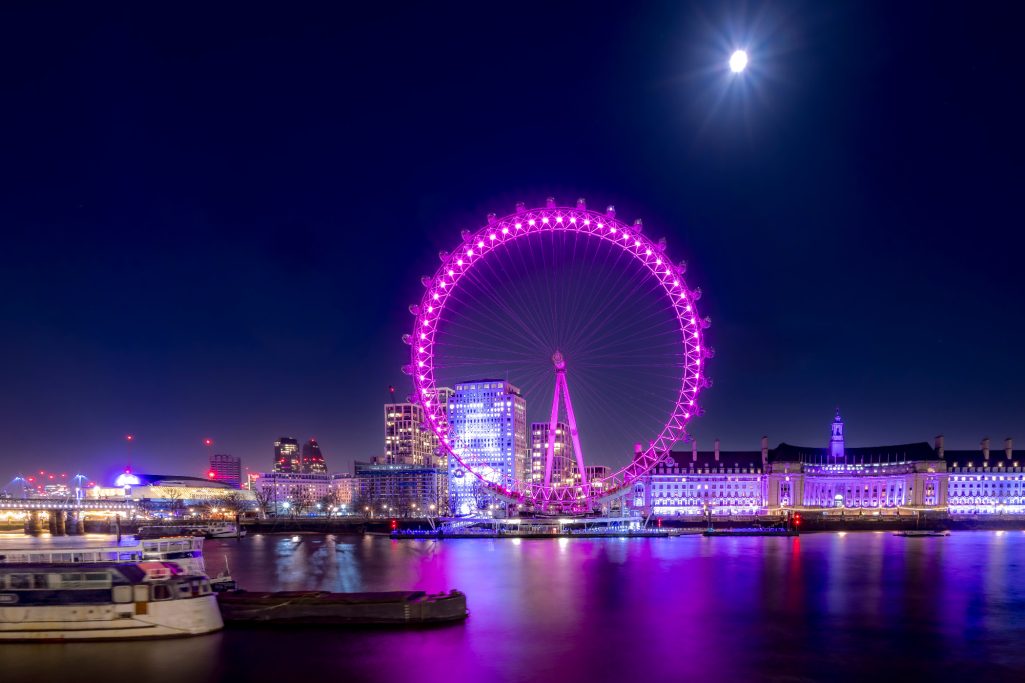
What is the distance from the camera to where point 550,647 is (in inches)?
895

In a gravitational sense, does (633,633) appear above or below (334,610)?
below

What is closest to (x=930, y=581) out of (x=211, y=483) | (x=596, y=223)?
(x=596, y=223)

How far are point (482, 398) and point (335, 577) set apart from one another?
100 meters

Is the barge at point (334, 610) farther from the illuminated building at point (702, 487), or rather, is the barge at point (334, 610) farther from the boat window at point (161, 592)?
the illuminated building at point (702, 487)

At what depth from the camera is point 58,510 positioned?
94.3 m

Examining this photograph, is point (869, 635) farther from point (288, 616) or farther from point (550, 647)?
point (288, 616)

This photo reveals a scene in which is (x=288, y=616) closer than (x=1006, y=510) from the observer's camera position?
Yes

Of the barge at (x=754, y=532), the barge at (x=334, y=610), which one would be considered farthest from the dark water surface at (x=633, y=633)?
the barge at (x=754, y=532)

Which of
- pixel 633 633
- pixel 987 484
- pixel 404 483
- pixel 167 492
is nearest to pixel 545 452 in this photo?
pixel 404 483

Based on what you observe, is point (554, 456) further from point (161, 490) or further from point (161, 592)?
point (161, 592)

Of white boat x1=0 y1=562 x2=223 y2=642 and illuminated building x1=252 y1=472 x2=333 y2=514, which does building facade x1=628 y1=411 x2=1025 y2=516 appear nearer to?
illuminated building x1=252 y1=472 x2=333 y2=514

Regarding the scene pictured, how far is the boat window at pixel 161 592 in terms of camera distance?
72.9 ft

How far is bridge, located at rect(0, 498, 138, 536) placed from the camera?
90375 mm

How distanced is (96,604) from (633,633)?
15676 millimetres
